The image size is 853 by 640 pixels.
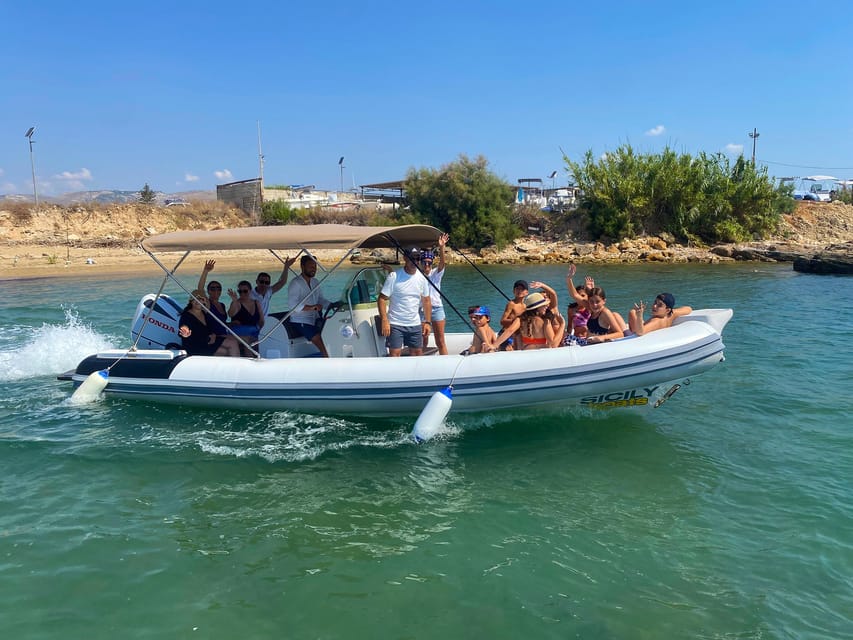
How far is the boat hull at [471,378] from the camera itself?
6.41m

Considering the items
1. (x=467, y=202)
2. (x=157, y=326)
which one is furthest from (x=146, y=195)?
(x=157, y=326)

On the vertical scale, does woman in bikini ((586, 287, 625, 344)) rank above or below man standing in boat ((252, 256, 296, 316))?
below

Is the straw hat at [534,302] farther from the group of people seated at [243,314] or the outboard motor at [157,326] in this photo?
the outboard motor at [157,326]

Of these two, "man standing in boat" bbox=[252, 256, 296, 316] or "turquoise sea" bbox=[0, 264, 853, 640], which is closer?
"turquoise sea" bbox=[0, 264, 853, 640]

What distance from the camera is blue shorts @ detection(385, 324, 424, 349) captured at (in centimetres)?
716

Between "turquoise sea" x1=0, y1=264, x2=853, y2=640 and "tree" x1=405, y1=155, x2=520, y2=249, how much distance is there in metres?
28.1

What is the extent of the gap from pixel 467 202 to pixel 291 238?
30.3 m

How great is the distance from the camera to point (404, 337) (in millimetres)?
7242

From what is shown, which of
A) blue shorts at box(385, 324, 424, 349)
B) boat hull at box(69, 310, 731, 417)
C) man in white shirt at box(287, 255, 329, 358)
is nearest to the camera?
boat hull at box(69, 310, 731, 417)

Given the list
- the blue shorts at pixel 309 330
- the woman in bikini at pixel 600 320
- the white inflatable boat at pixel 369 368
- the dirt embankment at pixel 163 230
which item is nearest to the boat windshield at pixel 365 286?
the white inflatable boat at pixel 369 368

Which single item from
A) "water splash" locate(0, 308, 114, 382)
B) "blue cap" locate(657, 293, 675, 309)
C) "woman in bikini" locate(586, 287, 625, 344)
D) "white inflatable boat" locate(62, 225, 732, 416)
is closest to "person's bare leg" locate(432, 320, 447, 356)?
"white inflatable boat" locate(62, 225, 732, 416)

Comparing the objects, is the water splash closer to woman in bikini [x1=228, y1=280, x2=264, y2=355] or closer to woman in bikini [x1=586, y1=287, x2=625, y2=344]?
woman in bikini [x1=228, y1=280, x2=264, y2=355]

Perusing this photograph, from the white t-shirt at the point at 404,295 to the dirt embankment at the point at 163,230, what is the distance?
2485 centimetres

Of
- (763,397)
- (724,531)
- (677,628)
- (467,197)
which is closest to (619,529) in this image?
(724,531)
